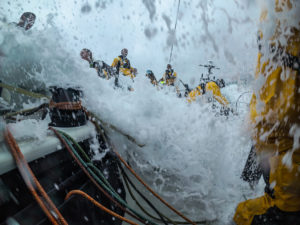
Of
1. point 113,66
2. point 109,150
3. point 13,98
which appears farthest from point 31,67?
point 113,66

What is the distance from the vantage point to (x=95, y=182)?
147 cm

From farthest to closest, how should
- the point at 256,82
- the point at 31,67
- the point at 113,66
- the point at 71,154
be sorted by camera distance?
the point at 113,66, the point at 31,67, the point at 256,82, the point at 71,154

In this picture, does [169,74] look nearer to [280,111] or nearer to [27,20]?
[27,20]

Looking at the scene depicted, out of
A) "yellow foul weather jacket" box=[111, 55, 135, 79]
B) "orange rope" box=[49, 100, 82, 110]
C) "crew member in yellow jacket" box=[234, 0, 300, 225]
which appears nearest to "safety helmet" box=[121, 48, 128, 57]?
"yellow foul weather jacket" box=[111, 55, 135, 79]

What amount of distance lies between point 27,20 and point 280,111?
293 centimetres

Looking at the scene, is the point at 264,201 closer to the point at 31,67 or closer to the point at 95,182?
the point at 95,182

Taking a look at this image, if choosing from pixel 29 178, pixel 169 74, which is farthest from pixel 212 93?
pixel 29 178

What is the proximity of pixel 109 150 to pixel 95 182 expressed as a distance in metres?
0.47

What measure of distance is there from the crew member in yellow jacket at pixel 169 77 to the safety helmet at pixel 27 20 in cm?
774

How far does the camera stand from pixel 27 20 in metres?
2.53

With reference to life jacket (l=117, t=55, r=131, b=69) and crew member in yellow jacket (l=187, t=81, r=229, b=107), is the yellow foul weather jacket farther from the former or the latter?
crew member in yellow jacket (l=187, t=81, r=229, b=107)

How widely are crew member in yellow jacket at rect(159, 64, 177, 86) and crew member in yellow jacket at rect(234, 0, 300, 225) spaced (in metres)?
8.54

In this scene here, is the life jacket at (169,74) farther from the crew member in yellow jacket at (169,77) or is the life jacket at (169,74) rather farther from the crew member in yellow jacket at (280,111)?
the crew member in yellow jacket at (280,111)

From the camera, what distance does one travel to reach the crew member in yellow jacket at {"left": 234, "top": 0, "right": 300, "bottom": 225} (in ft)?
4.23
